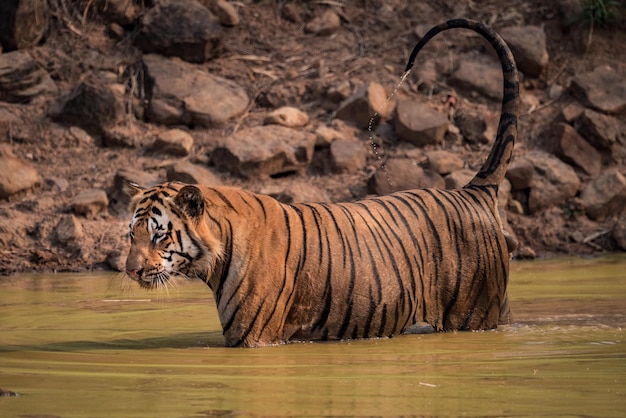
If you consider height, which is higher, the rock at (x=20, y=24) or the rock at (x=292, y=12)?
the rock at (x=292, y=12)

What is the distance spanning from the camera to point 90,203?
10.7 meters

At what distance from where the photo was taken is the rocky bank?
433 inches

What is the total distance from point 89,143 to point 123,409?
308 inches

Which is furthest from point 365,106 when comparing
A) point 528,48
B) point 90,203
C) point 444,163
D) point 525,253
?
point 90,203

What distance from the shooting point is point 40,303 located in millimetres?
8180

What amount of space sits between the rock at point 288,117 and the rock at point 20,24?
278 centimetres

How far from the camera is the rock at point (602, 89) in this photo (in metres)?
12.3

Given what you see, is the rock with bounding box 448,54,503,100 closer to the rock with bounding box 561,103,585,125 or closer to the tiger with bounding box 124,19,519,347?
the rock with bounding box 561,103,585,125

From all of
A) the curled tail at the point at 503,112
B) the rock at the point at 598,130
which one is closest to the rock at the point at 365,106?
the rock at the point at 598,130

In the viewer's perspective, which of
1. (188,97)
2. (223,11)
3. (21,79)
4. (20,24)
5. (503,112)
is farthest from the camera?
(223,11)

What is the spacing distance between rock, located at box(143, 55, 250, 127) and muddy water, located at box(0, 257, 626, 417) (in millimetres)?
3981

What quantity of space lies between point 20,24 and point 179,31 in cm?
162

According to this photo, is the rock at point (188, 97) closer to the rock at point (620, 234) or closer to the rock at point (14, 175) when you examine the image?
the rock at point (14, 175)

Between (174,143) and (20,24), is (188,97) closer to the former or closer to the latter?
(174,143)
